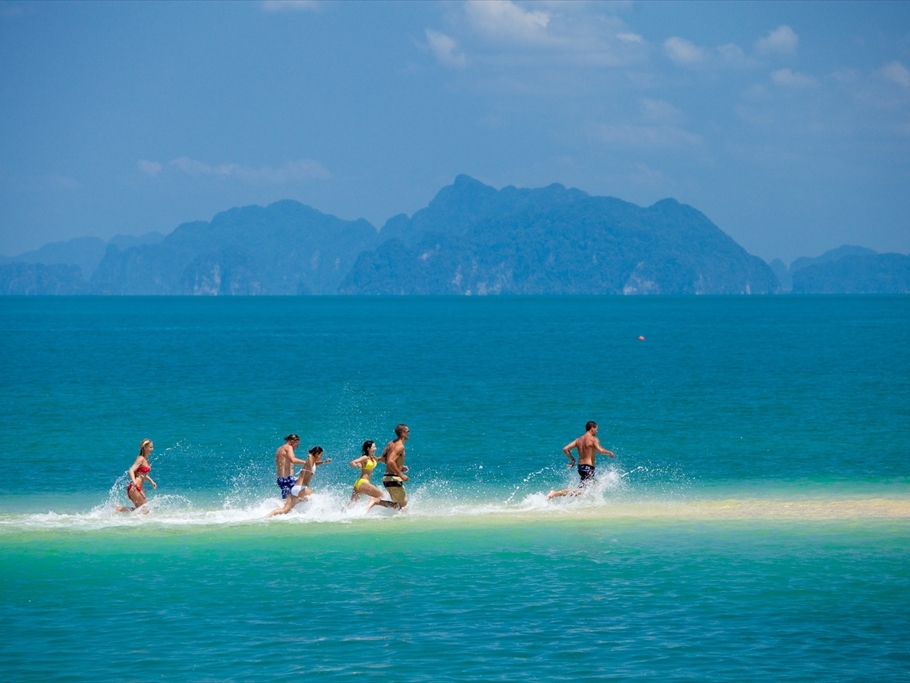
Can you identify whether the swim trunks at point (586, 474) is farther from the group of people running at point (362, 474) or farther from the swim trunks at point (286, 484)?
the swim trunks at point (286, 484)

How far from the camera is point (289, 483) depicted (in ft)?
75.2

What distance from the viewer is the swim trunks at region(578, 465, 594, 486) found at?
2416 cm

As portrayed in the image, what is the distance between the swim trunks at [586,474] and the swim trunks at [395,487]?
12.3ft

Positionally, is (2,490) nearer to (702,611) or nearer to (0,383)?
(702,611)

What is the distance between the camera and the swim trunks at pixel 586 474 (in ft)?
79.3

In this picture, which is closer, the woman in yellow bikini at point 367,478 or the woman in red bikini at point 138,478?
the woman in yellow bikini at point 367,478

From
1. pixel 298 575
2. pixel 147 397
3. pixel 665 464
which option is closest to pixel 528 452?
pixel 665 464

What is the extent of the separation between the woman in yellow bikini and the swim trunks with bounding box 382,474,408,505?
218 mm

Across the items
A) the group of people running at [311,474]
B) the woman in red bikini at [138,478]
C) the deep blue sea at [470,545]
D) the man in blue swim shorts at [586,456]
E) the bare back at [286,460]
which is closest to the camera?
the deep blue sea at [470,545]

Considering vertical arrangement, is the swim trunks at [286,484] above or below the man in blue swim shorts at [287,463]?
below

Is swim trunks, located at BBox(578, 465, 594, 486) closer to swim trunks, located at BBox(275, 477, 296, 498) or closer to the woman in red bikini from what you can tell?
swim trunks, located at BBox(275, 477, 296, 498)

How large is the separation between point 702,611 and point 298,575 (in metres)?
6.29

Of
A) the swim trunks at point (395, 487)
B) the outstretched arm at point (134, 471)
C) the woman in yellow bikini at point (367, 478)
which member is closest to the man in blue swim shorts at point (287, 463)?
the woman in yellow bikini at point (367, 478)

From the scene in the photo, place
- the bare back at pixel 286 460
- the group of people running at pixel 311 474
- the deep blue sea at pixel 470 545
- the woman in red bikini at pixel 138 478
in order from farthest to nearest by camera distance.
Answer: the bare back at pixel 286 460, the woman in red bikini at pixel 138 478, the group of people running at pixel 311 474, the deep blue sea at pixel 470 545
